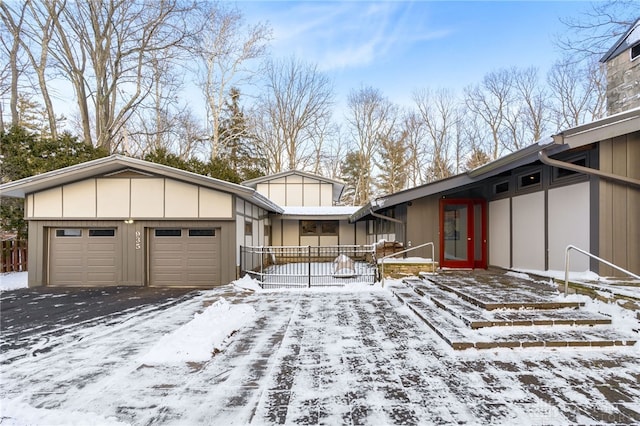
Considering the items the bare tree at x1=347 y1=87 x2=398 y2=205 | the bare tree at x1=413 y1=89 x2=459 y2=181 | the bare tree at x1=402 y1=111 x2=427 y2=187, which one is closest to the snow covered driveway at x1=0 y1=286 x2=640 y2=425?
the bare tree at x1=347 y1=87 x2=398 y2=205

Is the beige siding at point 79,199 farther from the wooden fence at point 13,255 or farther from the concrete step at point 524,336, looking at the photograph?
the concrete step at point 524,336

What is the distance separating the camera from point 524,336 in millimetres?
3963

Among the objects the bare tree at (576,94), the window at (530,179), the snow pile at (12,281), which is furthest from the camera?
the bare tree at (576,94)

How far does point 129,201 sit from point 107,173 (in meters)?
1.14

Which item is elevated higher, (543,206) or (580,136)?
(580,136)

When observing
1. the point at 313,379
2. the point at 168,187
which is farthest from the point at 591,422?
the point at 168,187

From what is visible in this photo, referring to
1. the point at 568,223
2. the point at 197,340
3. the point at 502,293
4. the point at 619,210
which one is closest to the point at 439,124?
the point at 568,223

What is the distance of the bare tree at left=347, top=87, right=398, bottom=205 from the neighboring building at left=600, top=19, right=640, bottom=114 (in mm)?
15674

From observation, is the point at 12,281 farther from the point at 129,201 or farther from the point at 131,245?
the point at 129,201

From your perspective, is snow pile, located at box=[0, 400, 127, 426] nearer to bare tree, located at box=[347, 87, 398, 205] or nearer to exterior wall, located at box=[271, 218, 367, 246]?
exterior wall, located at box=[271, 218, 367, 246]

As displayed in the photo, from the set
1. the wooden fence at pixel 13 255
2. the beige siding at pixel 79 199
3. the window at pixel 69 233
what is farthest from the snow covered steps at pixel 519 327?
the wooden fence at pixel 13 255

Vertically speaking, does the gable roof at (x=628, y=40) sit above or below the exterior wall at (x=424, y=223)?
above

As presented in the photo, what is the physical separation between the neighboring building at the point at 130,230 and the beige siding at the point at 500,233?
6969 millimetres

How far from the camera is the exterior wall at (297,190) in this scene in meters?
18.6
